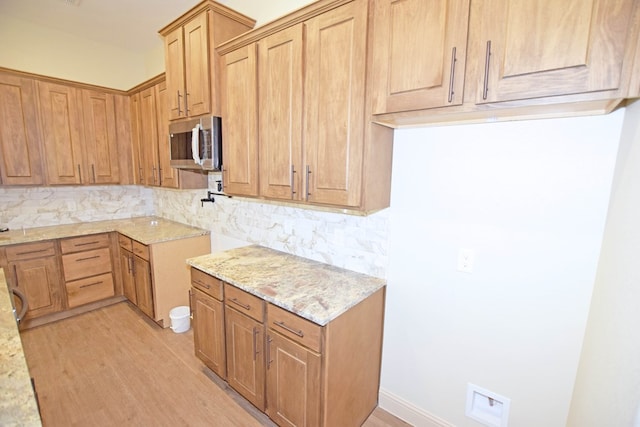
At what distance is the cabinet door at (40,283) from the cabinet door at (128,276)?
55cm

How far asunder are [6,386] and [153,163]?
288 centimetres

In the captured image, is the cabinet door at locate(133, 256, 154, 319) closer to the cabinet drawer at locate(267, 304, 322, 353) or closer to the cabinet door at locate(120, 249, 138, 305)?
the cabinet door at locate(120, 249, 138, 305)

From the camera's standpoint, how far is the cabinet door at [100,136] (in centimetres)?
330

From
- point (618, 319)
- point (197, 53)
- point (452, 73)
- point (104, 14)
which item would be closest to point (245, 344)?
point (618, 319)

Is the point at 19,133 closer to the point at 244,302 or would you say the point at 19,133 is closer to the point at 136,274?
the point at 136,274

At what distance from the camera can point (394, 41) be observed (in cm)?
134

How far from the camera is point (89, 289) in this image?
321 centimetres

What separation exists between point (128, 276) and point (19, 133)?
70.6 inches

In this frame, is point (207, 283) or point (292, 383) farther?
point (207, 283)

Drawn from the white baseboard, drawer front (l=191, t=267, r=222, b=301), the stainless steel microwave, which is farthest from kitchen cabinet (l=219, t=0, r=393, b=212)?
the white baseboard

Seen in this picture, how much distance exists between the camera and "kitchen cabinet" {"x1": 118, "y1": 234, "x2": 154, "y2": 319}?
114 inches

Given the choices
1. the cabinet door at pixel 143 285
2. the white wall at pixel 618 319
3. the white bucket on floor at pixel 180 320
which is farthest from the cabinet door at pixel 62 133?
the white wall at pixel 618 319

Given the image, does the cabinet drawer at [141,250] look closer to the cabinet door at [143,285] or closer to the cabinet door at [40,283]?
the cabinet door at [143,285]

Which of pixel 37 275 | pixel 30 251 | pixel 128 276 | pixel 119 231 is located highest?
pixel 119 231
